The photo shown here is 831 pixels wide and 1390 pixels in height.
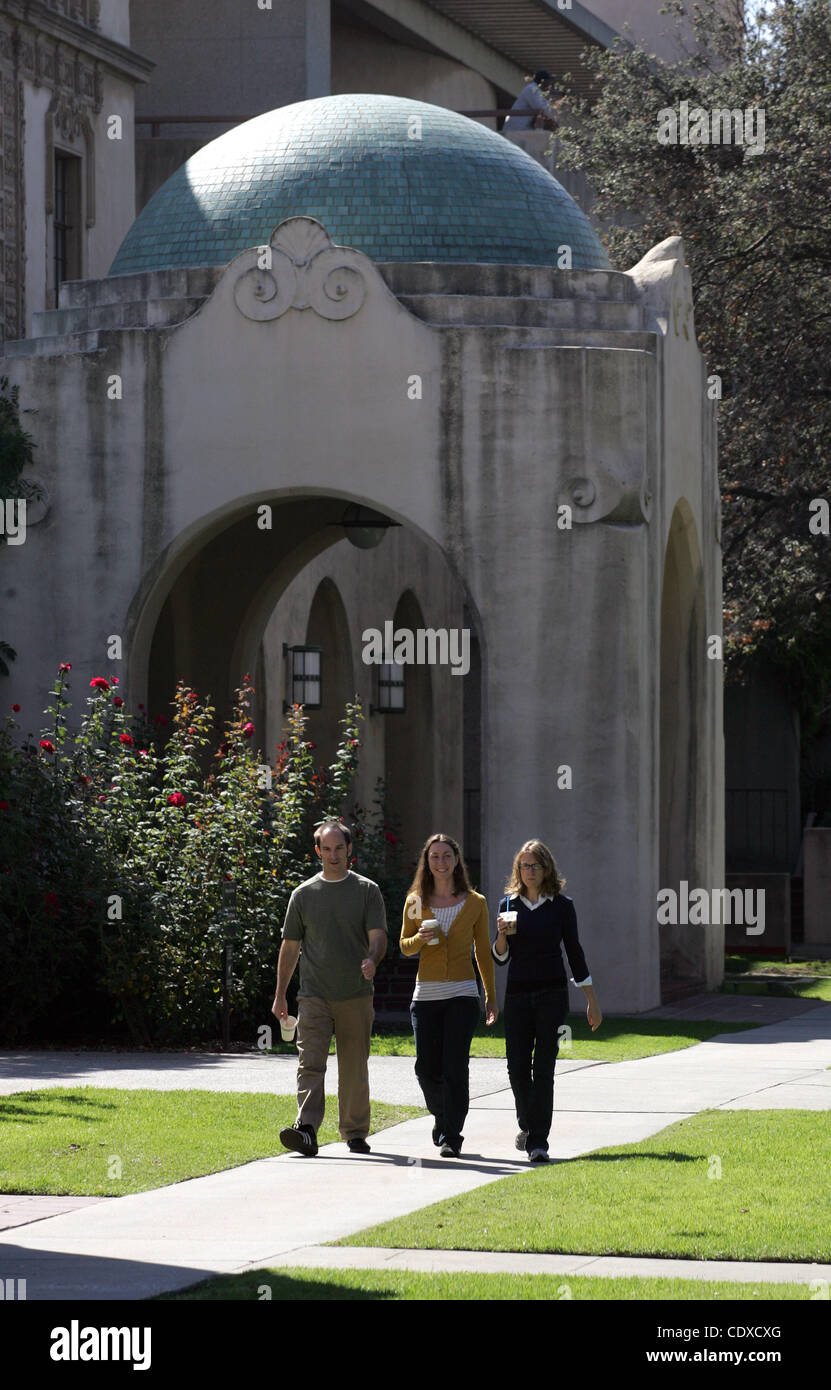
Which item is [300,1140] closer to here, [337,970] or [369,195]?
[337,970]

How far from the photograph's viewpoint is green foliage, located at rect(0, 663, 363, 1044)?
15750 millimetres

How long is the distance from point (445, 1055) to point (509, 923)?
0.78m

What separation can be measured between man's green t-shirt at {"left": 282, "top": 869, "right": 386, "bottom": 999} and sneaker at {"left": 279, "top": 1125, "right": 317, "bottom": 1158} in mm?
733

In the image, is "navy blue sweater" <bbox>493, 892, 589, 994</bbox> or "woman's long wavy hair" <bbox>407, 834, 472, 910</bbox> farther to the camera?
"woman's long wavy hair" <bbox>407, 834, 472, 910</bbox>

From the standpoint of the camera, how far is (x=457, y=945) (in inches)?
440

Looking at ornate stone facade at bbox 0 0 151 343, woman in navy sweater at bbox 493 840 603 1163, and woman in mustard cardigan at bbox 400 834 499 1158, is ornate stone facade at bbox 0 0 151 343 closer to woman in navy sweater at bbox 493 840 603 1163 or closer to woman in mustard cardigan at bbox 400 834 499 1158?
woman in mustard cardigan at bbox 400 834 499 1158

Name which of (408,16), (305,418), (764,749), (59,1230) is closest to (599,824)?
(305,418)

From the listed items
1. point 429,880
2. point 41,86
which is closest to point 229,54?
point 41,86

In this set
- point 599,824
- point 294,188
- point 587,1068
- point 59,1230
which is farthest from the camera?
point 294,188

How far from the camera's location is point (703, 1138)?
439 inches

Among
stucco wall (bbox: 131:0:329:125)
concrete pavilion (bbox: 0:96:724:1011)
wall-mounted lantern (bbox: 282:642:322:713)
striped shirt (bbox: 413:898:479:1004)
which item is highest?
stucco wall (bbox: 131:0:329:125)

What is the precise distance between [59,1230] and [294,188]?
13079mm

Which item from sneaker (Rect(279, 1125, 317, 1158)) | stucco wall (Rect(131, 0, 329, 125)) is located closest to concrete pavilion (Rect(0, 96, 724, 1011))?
sneaker (Rect(279, 1125, 317, 1158))

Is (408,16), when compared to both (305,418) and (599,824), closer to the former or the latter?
(305,418)
